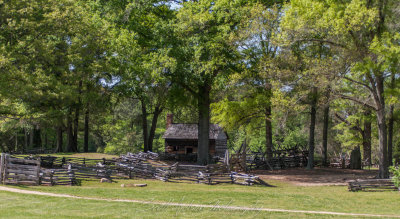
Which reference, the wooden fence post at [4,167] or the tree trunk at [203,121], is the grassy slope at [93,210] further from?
the tree trunk at [203,121]

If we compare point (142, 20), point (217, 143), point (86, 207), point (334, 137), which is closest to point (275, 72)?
point (142, 20)

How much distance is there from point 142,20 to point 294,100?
13641 millimetres

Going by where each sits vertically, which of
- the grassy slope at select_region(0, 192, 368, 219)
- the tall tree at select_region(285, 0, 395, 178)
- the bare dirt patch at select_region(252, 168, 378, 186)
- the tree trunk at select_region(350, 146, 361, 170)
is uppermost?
the tall tree at select_region(285, 0, 395, 178)

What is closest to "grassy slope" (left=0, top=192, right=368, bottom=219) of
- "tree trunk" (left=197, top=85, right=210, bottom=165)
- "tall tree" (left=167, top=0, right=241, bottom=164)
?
"tall tree" (left=167, top=0, right=241, bottom=164)

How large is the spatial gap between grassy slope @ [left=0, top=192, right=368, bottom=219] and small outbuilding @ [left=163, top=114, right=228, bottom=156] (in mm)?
29382

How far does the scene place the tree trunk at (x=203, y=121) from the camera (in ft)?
96.6

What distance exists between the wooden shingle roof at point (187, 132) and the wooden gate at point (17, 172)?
83.7 ft

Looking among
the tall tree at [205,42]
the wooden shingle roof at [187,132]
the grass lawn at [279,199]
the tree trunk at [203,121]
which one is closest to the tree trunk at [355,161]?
the tree trunk at [203,121]

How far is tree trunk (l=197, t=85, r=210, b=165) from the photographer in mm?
29453

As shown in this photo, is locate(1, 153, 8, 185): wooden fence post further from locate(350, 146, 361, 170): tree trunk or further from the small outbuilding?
locate(350, 146, 361, 170): tree trunk

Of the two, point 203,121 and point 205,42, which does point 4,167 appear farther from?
point 203,121

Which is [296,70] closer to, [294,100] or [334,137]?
[294,100]

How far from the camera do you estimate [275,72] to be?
82.7 feet

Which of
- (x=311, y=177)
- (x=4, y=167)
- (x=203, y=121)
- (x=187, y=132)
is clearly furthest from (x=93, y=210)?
(x=187, y=132)
